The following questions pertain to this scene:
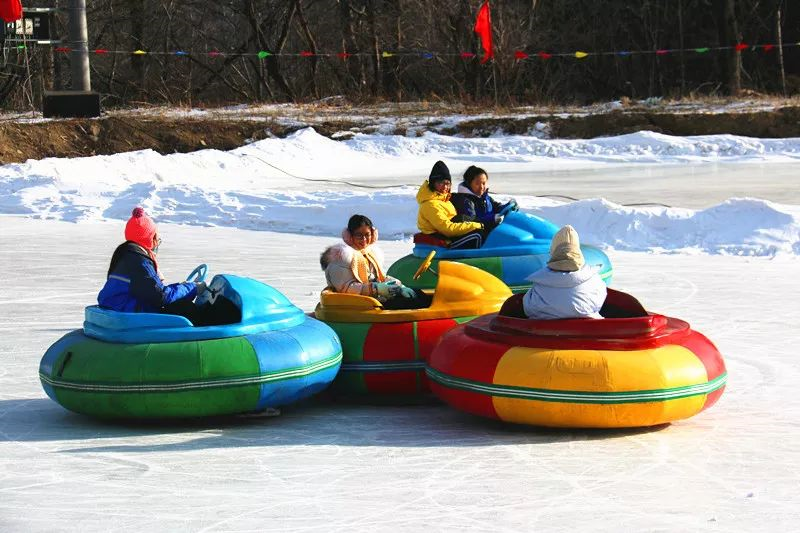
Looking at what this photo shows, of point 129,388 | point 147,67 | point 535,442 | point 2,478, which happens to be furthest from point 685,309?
point 147,67

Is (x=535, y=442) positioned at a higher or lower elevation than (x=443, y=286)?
lower

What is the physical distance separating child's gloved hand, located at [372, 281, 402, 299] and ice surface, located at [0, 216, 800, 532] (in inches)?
25.0

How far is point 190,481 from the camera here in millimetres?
5051

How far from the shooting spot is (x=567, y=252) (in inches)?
229

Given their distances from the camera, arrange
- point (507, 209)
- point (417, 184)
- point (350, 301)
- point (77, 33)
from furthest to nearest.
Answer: point (77, 33), point (417, 184), point (507, 209), point (350, 301)

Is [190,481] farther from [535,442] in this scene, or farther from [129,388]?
[535,442]

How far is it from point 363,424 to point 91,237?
27.4 feet

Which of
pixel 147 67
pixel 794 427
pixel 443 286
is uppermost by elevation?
pixel 147 67

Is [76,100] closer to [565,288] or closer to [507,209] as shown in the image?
[507,209]

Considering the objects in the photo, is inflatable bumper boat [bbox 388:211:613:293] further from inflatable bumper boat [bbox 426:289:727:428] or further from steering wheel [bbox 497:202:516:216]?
inflatable bumper boat [bbox 426:289:727:428]

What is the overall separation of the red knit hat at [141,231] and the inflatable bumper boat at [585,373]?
1.57 metres

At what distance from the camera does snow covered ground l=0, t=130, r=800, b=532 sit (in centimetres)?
463

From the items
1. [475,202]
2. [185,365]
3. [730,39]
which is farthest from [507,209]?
[730,39]

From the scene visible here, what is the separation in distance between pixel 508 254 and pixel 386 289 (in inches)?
96.4
